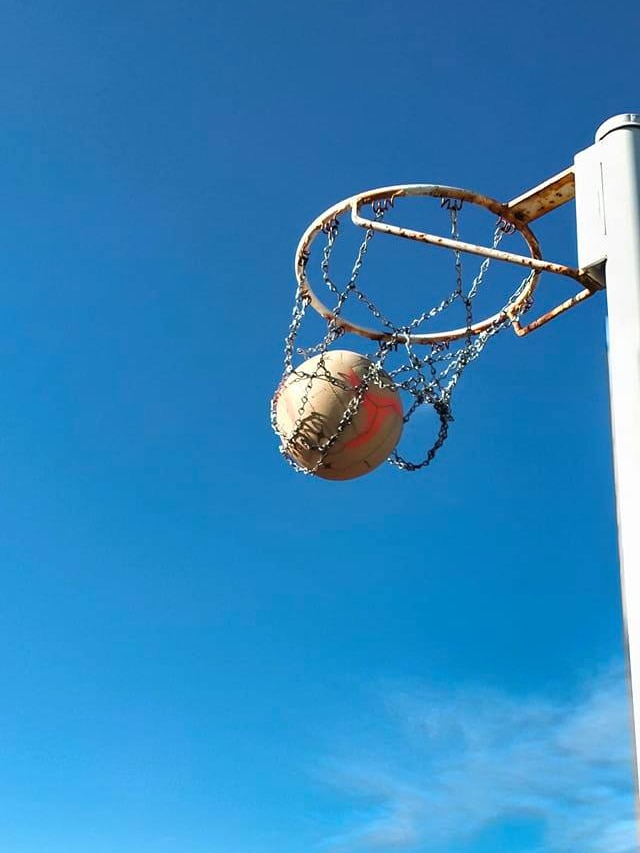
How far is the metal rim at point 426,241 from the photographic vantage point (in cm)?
813

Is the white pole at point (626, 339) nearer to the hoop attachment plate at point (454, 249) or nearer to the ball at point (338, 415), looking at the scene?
the hoop attachment plate at point (454, 249)

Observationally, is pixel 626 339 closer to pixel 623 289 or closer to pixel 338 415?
pixel 623 289

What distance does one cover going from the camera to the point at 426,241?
8.45 metres

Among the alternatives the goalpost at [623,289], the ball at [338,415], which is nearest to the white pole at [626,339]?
the goalpost at [623,289]

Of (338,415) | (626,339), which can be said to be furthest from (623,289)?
(338,415)

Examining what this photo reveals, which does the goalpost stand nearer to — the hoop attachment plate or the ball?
the hoop attachment plate

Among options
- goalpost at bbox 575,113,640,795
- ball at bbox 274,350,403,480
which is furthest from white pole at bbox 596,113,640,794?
ball at bbox 274,350,403,480

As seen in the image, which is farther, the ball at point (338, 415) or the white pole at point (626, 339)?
the ball at point (338, 415)

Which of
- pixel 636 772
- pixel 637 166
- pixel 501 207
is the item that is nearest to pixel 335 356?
pixel 501 207

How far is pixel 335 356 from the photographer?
395 inches

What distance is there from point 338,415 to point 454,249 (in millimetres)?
2017

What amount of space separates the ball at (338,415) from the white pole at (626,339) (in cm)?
273

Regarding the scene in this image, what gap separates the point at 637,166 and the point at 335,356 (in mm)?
3177

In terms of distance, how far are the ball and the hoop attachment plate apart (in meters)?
0.50
